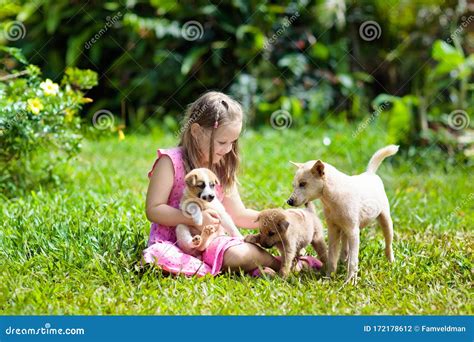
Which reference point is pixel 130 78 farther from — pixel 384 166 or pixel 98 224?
pixel 98 224

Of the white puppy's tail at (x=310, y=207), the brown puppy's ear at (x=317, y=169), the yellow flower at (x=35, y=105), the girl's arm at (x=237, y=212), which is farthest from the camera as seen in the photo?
the yellow flower at (x=35, y=105)

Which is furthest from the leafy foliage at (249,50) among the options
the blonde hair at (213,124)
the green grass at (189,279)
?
the blonde hair at (213,124)

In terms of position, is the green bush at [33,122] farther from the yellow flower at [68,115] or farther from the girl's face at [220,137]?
the girl's face at [220,137]

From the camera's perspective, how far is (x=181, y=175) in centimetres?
414

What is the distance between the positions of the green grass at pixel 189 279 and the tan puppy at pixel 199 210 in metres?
0.21

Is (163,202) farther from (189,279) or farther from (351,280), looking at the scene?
(351,280)

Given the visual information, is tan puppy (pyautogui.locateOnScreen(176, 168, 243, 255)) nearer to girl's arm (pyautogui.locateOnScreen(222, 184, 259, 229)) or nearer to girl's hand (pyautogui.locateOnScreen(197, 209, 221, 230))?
girl's hand (pyautogui.locateOnScreen(197, 209, 221, 230))

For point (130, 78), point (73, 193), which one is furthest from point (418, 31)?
point (73, 193)

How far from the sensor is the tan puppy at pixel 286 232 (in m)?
3.89

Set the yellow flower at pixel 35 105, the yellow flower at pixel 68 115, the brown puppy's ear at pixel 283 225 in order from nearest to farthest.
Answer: the brown puppy's ear at pixel 283 225, the yellow flower at pixel 35 105, the yellow flower at pixel 68 115

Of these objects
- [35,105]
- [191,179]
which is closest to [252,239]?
→ [191,179]

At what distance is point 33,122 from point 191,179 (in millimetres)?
2154

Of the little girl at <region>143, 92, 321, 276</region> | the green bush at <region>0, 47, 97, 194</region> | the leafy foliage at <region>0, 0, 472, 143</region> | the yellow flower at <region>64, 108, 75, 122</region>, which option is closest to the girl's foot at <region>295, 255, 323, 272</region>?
the little girl at <region>143, 92, 321, 276</region>
